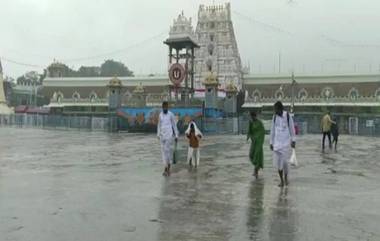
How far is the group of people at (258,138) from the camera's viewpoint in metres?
10.7

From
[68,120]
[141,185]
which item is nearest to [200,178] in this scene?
[141,185]

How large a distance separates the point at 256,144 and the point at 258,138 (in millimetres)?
145

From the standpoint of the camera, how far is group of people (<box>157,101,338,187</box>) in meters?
10.7

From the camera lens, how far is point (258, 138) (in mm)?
12305

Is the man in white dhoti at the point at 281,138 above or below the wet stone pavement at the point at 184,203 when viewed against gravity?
above

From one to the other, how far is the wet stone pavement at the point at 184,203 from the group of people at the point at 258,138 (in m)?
0.36

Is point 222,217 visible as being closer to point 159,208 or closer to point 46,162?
point 159,208

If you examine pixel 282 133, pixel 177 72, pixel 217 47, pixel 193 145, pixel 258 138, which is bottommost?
pixel 193 145

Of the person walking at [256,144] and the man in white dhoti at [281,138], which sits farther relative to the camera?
the person walking at [256,144]

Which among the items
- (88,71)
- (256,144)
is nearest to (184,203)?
(256,144)

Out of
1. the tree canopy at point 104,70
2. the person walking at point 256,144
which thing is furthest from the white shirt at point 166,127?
the tree canopy at point 104,70

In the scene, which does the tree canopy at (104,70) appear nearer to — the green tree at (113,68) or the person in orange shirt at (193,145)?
the green tree at (113,68)

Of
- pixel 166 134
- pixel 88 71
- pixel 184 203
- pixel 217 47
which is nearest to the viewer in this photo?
pixel 184 203

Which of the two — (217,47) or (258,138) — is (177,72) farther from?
(217,47)
